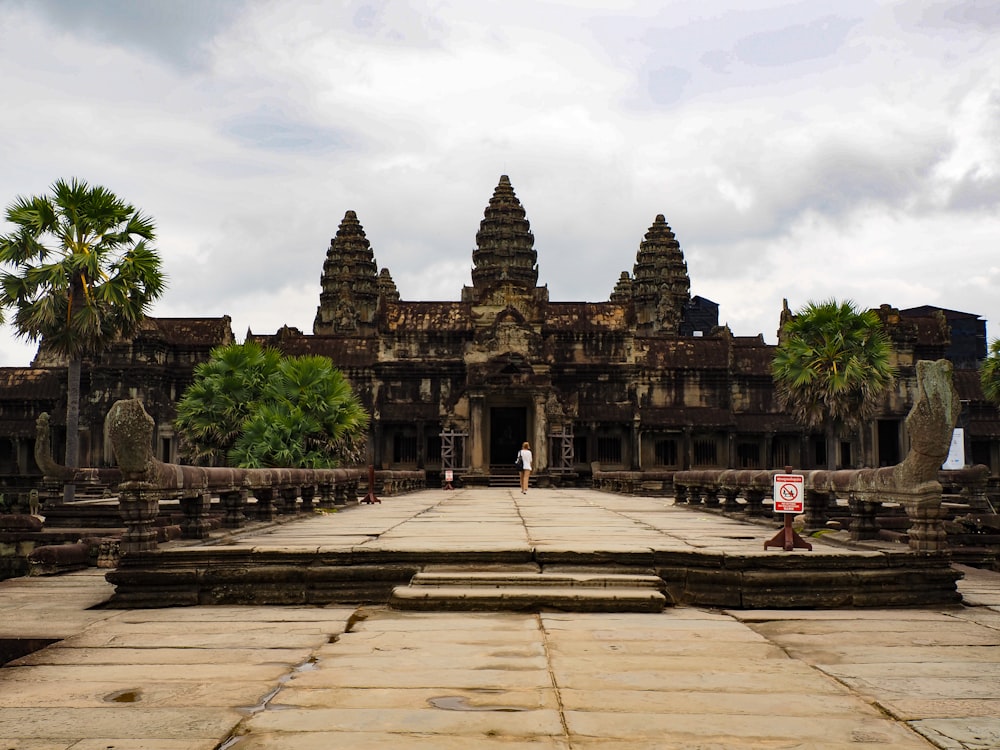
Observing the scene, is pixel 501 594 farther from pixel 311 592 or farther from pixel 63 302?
pixel 63 302

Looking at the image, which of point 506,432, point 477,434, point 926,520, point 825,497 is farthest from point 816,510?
point 506,432

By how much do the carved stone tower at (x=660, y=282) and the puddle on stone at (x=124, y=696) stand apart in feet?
196

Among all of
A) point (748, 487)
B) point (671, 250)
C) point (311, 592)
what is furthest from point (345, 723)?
point (671, 250)

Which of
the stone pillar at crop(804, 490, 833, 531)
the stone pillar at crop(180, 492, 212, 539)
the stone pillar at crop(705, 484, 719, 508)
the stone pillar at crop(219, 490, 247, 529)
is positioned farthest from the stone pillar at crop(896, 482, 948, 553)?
the stone pillar at crop(705, 484, 719, 508)

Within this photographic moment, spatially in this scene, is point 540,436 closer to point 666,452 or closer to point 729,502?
point 666,452

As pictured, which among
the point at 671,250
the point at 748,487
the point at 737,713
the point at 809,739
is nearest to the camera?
the point at 809,739

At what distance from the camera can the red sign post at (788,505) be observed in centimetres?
869

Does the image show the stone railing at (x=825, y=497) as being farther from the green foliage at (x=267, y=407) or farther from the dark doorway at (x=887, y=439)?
the dark doorway at (x=887, y=439)

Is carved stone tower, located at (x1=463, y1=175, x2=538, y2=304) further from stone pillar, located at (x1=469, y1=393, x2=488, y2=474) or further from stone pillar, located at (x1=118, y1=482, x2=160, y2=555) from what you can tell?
stone pillar, located at (x1=118, y1=482, x2=160, y2=555)

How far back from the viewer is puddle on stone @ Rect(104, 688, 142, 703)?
15.7 feet


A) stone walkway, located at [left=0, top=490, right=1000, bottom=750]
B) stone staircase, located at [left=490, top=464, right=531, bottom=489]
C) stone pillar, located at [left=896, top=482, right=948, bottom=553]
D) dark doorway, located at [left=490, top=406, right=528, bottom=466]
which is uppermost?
dark doorway, located at [left=490, top=406, right=528, bottom=466]

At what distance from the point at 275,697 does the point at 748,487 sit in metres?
9.56

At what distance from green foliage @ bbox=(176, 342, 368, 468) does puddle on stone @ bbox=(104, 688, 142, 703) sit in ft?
62.7

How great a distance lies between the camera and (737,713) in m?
4.52
